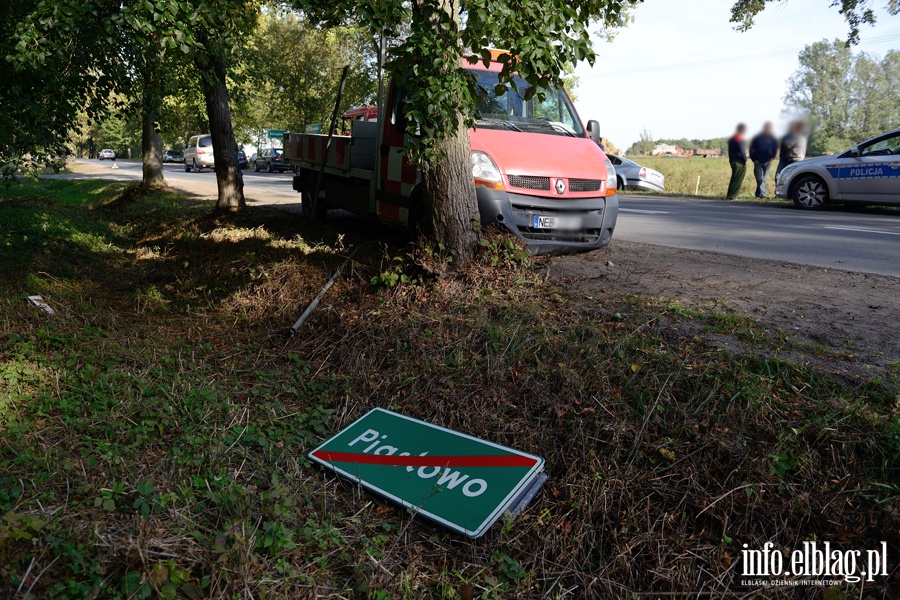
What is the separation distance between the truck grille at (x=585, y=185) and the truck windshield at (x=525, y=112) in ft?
2.54

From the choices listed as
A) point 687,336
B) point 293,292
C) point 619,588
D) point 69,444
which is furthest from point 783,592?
point 293,292

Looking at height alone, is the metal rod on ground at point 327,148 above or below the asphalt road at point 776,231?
above

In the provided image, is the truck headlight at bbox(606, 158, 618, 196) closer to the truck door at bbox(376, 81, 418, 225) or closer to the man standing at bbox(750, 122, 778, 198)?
the truck door at bbox(376, 81, 418, 225)

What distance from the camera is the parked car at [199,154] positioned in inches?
1419

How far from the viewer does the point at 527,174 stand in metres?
6.29

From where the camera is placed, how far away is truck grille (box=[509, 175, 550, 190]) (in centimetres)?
624

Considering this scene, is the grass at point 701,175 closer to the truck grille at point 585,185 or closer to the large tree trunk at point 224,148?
the large tree trunk at point 224,148

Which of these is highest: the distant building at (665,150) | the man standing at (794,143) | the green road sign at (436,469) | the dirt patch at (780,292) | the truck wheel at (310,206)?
the distant building at (665,150)

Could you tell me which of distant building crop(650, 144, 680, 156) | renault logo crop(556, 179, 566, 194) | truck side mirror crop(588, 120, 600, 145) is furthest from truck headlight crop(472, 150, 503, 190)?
distant building crop(650, 144, 680, 156)

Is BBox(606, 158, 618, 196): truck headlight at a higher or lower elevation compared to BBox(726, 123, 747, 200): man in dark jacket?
lower

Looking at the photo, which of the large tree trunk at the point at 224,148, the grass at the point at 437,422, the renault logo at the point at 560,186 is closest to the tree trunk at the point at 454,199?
the grass at the point at 437,422

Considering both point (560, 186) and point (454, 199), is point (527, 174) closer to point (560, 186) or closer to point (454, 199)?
point (560, 186)

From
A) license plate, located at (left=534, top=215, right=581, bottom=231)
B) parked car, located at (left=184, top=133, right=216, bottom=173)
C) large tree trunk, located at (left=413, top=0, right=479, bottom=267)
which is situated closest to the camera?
large tree trunk, located at (left=413, top=0, right=479, bottom=267)

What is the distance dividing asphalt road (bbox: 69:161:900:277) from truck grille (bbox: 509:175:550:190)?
2.54 meters
